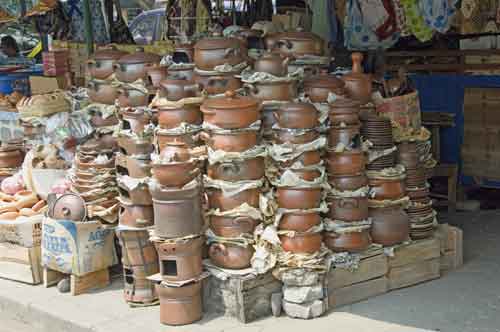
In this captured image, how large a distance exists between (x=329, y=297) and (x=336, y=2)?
378 centimetres

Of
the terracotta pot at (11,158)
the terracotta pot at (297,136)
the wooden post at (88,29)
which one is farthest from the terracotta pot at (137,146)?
the wooden post at (88,29)

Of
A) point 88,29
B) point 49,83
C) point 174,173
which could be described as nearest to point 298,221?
point 174,173

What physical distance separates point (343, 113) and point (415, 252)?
1.16m

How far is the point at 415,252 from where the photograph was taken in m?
5.11

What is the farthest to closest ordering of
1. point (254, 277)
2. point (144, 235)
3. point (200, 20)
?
1. point (200, 20)
2. point (144, 235)
3. point (254, 277)

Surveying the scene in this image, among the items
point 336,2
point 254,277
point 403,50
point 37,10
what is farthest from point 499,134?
point 37,10

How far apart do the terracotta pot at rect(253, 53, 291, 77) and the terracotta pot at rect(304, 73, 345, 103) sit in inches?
9.3

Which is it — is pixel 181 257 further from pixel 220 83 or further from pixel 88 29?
pixel 88 29

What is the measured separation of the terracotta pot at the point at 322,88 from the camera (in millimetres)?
4934

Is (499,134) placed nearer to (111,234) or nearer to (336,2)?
(336,2)

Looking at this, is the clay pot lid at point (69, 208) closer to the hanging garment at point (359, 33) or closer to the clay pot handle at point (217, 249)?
the clay pot handle at point (217, 249)

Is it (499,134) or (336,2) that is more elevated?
(336,2)

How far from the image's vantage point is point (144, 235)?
4914mm

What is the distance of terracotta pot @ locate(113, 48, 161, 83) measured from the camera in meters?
5.44
